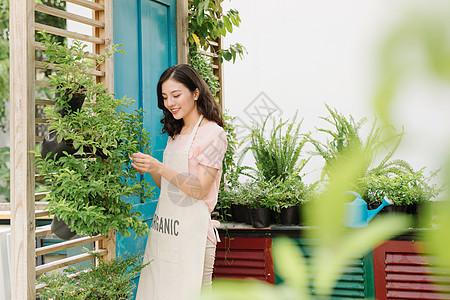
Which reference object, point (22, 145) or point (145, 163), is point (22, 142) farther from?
Answer: point (145, 163)

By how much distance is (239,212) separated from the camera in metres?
3.34

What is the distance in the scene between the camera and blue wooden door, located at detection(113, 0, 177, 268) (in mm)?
2711

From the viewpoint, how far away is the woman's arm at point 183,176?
87.6 inches

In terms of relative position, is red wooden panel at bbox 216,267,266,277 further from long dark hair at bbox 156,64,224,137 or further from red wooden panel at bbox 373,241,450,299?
long dark hair at bbox 156,64,224,137

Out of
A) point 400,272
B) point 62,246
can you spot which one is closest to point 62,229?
point 62,246

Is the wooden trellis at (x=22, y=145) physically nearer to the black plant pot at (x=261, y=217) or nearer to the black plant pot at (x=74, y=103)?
the black plant pot at (x=74, y=103)

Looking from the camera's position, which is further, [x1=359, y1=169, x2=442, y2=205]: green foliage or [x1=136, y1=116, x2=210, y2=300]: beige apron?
[x1=359, y1=169, x2=442, y2=205]: green foliage

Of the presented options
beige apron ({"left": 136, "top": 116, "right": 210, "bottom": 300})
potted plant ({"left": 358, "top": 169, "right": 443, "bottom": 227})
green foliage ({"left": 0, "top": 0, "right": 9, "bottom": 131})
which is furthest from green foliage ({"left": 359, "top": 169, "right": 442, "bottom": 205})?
green foliage ({"left": 0, "top": 0, "right": 9, "bottom": 131})

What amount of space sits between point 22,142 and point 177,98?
77 centimetres

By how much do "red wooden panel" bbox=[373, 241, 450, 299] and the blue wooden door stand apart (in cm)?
147

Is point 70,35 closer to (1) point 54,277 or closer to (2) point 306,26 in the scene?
(1) point 54,277

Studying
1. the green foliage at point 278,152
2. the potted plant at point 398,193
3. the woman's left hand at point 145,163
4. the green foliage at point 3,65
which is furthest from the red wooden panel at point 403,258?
the green foliage at point 3,65

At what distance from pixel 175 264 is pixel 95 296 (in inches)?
17.3

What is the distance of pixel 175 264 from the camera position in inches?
92.9
